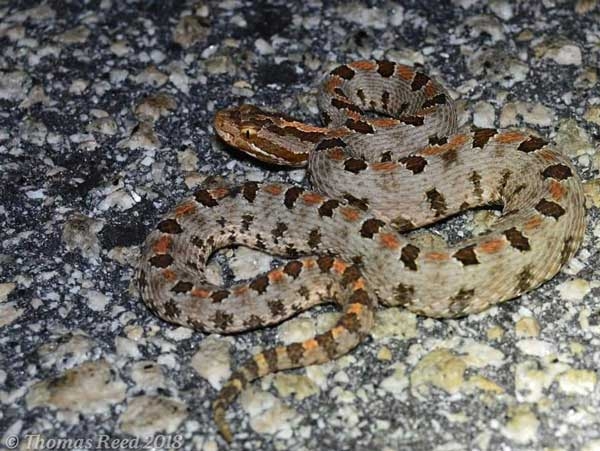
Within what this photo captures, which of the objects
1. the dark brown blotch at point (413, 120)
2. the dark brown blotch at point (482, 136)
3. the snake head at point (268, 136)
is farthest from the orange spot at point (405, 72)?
the dark brown blotch at point (482, 136)

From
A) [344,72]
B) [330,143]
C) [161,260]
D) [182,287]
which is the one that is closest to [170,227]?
[161,260]

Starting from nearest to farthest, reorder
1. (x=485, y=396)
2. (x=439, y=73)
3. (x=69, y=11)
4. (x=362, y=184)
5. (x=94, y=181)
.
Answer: (x=485, y=396), (x=362, y=184), (x=94, y=181), (x=439, y=73), (x=69, y=11)

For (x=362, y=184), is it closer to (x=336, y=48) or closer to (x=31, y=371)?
(x=336, y=48)

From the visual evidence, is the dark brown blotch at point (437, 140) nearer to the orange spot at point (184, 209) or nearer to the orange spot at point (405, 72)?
the orange spot at point (405, 72)

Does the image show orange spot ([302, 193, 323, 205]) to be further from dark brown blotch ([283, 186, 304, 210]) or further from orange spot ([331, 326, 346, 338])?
orange spot ([331, 326, 346, 338])

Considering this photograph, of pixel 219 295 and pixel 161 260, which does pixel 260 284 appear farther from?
pixel 161 260

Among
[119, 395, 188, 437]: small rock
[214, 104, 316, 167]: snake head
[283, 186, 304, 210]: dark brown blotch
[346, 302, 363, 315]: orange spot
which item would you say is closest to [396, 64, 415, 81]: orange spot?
[214, 104, 316, 167]: snake head

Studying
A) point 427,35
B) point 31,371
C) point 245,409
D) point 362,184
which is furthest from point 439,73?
point 31,371
